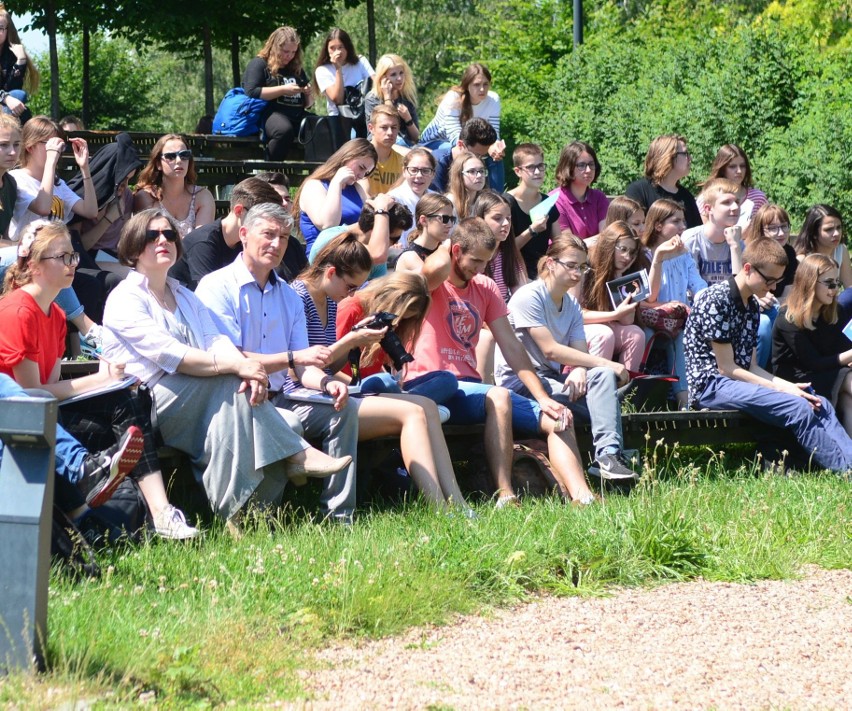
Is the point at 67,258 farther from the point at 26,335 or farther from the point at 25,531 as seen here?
the point at 25,531

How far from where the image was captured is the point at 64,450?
555 cm

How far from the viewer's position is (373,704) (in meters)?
4.21

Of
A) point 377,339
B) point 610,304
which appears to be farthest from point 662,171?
point 377,339

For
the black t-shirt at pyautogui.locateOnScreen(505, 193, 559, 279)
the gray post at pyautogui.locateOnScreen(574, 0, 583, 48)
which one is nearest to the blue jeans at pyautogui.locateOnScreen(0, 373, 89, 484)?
the black t-shirt at pyautogui.locateOnScreen(505, 193, 559, 279)

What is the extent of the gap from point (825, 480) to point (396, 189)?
3.73m

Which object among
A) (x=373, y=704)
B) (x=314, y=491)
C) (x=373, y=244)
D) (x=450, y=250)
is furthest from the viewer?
(x=373, y=244)

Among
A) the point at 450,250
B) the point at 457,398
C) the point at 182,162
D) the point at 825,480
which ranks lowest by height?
the point at 825,480

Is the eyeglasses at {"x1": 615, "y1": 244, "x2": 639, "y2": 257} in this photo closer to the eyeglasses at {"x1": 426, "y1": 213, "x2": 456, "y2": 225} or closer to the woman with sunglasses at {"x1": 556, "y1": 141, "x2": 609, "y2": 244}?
the woman with sunglasses at {"x1": 556, "y1": 141, "x2": 609, "y2": 244}

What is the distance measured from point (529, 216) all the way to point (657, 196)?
1.33 meters

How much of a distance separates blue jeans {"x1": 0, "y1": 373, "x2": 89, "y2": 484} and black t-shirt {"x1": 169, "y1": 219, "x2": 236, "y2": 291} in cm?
234

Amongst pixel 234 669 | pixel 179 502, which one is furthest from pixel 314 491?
pixel 234 669

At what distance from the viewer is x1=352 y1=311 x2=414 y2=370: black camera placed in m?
6.77

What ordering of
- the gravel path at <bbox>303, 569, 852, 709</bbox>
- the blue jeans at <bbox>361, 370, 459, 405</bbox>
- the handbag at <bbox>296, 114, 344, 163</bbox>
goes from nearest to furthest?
the gravel path at <bbox>303, 569, 852, 709</bbox>, the blue jeans at <bbox>361, 370, 459, 405</bbox>, the handbag at <bbox>296, 114, 344, 163</bbox>

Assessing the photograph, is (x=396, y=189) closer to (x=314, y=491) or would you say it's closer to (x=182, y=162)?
(x=182, y=162)
